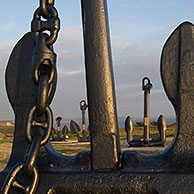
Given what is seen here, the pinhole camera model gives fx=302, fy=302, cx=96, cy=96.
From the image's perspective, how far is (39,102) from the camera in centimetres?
132

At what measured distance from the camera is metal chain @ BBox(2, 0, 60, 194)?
127 cm

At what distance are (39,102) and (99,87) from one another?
0.32m

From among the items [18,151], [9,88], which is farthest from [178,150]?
[9,88]

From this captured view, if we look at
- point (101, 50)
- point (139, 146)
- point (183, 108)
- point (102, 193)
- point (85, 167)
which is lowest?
point (139, 146)

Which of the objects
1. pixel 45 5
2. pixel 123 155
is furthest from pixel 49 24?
pixel 123 155

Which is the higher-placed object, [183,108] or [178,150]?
[183,108]

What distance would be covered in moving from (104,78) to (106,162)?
0.41 metres

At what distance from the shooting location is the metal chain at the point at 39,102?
1266 mm

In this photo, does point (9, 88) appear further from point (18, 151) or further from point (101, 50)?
point (101, 50)

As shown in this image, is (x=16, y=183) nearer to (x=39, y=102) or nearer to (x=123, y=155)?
(x=39, y=102)

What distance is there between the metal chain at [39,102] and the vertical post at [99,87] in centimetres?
18

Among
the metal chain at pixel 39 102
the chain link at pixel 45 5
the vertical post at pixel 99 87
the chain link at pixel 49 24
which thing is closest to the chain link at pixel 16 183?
the metal chain at pixel 39 102

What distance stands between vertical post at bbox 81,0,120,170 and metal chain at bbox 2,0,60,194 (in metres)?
0.18

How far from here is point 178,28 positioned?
4.86 ft
